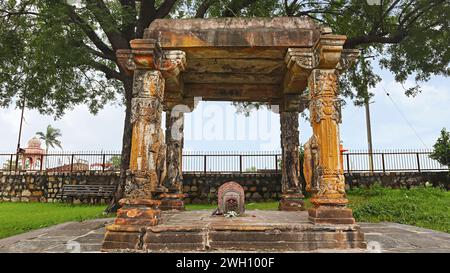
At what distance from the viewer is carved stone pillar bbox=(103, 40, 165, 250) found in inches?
169

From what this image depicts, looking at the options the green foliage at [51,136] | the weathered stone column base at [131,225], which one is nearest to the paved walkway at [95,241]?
the weathered stone column base at [131,225]

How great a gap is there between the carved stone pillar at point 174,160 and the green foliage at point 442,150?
11200 millimetres

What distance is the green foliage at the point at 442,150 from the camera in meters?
12.7

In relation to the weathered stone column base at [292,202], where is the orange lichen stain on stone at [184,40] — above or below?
above

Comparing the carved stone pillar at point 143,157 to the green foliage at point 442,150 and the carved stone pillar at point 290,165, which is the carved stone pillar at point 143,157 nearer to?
the carved stone pillar at point 290,165

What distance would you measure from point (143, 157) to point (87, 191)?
986 centimetres

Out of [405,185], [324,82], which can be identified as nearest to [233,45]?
[324,82]

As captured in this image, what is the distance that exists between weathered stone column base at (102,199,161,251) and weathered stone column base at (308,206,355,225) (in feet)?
7.56

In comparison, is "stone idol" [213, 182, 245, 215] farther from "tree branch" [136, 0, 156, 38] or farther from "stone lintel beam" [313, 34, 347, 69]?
"tree branch" [136, 0, 156, 38]

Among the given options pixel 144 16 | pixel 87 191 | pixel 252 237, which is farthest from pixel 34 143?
pixel 252 237

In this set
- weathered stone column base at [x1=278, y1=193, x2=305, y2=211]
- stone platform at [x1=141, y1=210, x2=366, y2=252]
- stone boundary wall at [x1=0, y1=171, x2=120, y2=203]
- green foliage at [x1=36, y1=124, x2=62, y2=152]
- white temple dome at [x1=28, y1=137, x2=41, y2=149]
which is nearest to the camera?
stone platform at [x1=141, y1=210, x2=366, y2=252]

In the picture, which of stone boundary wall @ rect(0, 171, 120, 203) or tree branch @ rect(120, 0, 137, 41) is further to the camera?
stone boundary wall @ rect(0, 171, 120, 203)

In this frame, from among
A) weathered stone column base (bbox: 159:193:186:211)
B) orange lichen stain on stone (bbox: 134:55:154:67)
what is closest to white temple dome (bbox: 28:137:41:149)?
weathered stone column base (bbox: 159:193:186:211)
